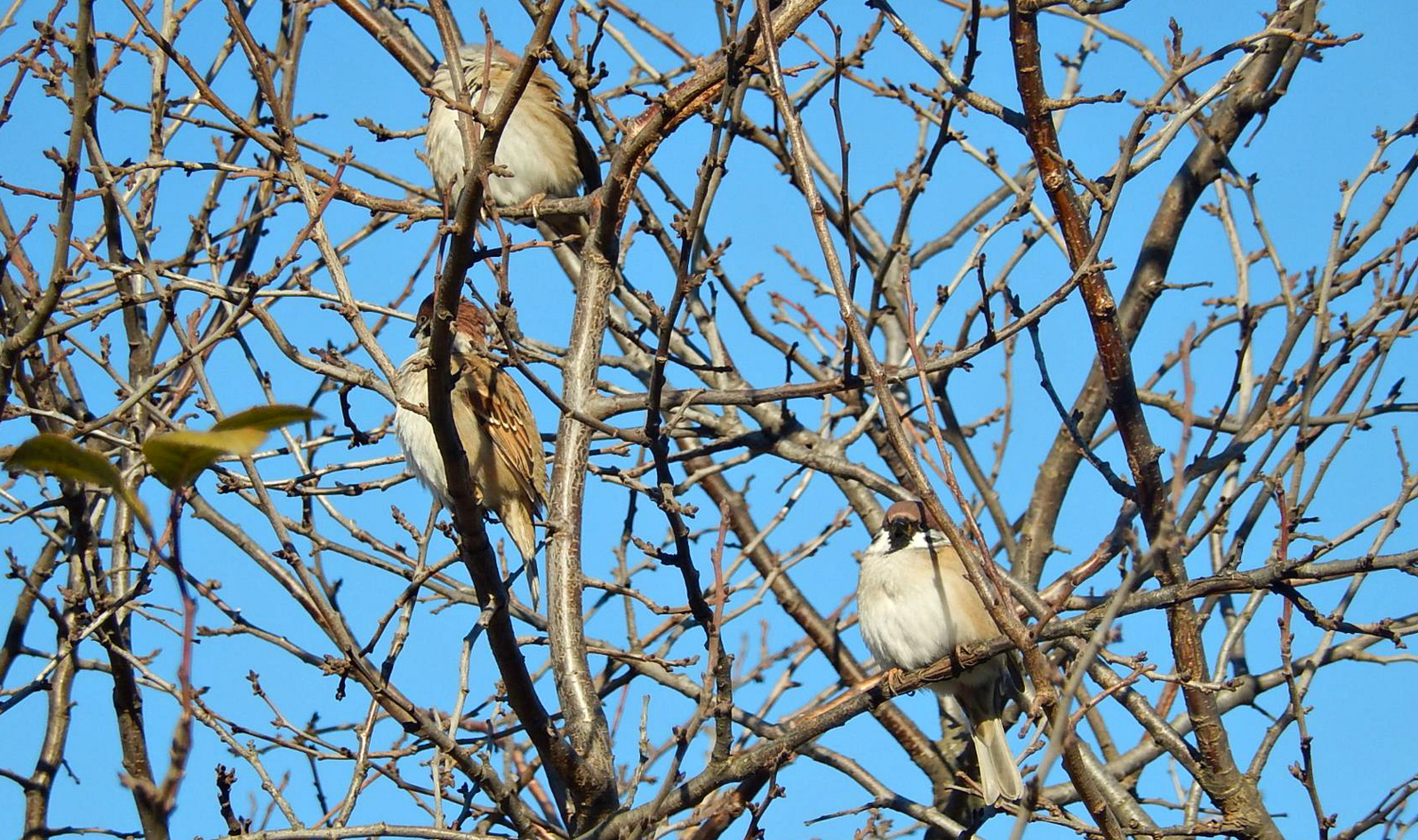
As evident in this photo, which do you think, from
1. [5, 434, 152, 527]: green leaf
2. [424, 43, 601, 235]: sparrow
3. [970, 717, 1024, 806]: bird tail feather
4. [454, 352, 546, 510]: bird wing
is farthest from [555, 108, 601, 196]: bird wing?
[5, 434, 152, 527]: green leaf

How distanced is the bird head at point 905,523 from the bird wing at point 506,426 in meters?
1.49

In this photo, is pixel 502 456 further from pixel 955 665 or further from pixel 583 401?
pixel 955 665

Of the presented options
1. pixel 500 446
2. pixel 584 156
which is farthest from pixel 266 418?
pixel 584 156

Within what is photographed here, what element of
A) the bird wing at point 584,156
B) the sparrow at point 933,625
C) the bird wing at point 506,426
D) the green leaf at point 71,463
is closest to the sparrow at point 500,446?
the bird wing at point 506,426

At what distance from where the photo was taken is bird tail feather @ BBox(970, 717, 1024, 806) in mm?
5418

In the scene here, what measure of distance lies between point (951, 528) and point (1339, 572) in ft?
2.75

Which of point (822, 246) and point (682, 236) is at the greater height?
point (682, 236)

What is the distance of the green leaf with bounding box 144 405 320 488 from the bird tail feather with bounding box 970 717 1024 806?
470cm

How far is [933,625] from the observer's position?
5445mm

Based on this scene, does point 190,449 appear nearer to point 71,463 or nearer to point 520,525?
point 71,463

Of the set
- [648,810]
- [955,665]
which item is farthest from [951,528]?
[955,665]

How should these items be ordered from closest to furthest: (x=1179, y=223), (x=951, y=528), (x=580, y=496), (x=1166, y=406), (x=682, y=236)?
(x=951, y=528) → (x=682, y=236) → (x=580, y=496) → (x=1179, y=223) → (x=1166, y=406)

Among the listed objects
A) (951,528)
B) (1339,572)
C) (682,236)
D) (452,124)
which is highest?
(452,124)

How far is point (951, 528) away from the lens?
8.58 ft
